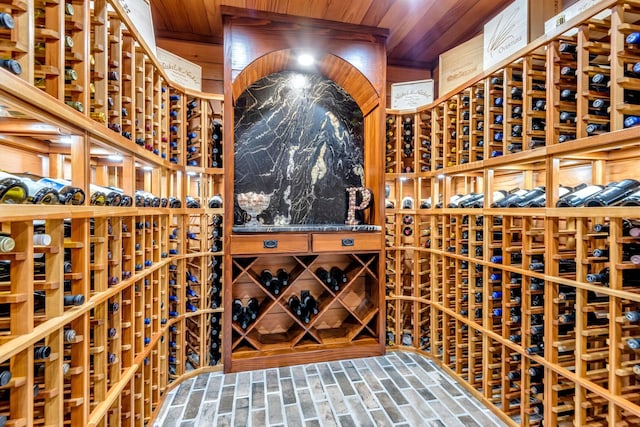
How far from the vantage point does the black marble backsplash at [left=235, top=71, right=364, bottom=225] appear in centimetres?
245

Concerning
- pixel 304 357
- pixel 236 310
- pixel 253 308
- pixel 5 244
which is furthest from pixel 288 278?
pixel 5 244

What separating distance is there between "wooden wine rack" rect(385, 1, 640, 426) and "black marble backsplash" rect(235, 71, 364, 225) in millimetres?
387

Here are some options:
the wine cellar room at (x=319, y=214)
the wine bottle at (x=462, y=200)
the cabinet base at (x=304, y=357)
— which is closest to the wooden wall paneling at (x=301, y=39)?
the wine cellar room at (x=319, y=214)

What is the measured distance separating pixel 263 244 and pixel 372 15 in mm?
1694

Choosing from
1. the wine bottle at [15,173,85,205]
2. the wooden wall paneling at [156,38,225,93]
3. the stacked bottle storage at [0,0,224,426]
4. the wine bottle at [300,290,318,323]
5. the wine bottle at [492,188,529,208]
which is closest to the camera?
the stacked bottle storage at [0,0,224,426]

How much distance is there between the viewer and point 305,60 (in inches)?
92.7

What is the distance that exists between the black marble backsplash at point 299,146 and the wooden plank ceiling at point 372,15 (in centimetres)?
50

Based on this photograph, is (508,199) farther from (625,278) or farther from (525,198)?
(625,278)

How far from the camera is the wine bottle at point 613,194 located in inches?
45.4

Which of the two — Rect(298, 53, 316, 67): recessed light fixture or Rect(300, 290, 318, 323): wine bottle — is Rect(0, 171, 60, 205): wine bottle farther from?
Rect(298, 53, 316, 67): recessed light fixture

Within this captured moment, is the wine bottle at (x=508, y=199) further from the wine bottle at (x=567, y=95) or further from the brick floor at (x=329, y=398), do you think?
the brick floor at (x=329, y=398)

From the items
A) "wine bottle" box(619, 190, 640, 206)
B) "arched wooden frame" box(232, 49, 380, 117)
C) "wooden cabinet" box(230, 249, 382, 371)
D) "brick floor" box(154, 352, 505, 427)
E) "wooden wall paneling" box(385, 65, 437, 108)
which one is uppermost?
"wooden wall paneling" box(385, 65, 437, 108)

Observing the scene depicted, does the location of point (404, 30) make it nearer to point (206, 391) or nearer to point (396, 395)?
point (396, 395)

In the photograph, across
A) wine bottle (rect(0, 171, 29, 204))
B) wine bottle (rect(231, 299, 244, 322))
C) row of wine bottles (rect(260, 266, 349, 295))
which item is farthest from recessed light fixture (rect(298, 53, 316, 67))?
wine bottle (rect(0, 171, 29, 204))
